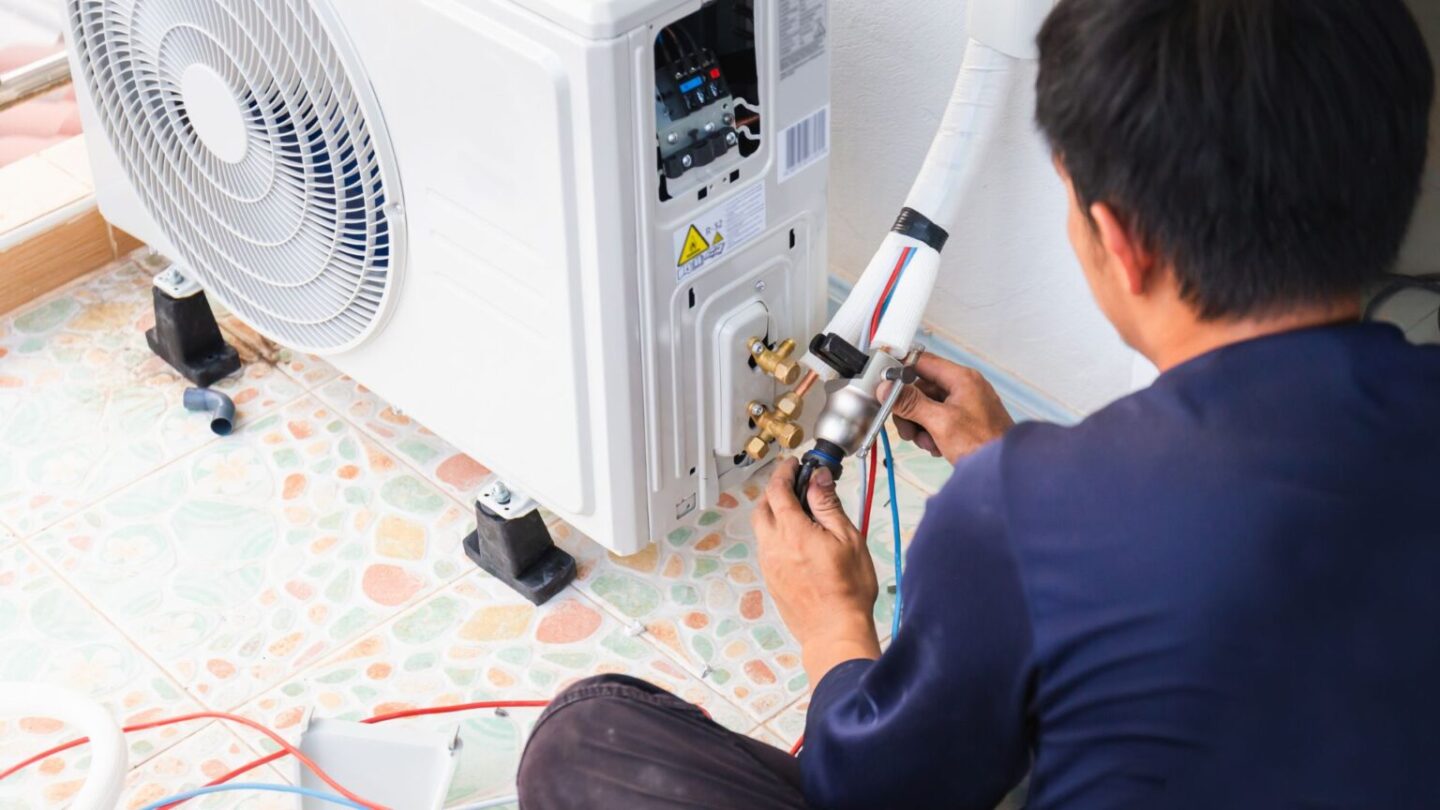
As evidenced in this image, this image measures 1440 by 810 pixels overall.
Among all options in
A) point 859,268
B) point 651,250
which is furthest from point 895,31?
point 651,250

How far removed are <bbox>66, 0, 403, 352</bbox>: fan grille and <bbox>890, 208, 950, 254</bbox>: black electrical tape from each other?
0.42m

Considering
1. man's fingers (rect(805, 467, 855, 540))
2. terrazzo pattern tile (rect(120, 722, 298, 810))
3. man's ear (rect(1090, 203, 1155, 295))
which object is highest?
man's ear (rect(1090, 203, 1155, 295))

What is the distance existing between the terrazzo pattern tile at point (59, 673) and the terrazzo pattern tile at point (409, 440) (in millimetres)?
332

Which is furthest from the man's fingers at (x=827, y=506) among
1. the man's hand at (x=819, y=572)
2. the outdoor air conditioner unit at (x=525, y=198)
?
the outdoor air conditioner unit at (x=525, y=198)

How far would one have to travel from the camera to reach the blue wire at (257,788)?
1257mm

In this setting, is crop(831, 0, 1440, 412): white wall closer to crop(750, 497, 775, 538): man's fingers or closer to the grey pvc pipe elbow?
crop(750, 497, 775, 538): man's fingers

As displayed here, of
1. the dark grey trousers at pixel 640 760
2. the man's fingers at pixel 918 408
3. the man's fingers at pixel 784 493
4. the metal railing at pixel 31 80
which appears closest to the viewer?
the dark grey trousers at pixel 640 760

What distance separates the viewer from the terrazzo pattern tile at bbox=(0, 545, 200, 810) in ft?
4.53

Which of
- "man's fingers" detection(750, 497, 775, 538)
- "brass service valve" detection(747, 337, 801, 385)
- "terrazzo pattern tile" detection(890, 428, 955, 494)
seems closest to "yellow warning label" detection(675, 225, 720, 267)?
"brass service valve" detection(747, 337, 801, 385)

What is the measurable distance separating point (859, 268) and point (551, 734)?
0.84m

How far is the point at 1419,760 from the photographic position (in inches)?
28.1

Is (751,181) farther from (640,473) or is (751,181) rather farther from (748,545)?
(748,545)

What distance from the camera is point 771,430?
4.48ft

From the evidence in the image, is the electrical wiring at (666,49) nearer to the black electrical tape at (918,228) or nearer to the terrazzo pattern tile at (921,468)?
the black electrical tape at (918,228)
